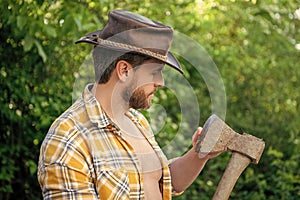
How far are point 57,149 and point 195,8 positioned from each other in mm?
3536

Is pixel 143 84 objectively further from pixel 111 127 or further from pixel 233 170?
pixel 233 170

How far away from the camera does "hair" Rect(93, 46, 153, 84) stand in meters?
2.52

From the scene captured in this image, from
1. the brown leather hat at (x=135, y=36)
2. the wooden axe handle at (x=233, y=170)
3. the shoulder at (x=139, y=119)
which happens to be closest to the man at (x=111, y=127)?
the brown leather hat at (x=135, y=36)

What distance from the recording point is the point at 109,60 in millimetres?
2545

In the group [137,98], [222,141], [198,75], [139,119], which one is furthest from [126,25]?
[198,75]

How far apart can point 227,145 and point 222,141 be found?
0.03m

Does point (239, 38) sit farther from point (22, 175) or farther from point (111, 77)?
point (111, 77)

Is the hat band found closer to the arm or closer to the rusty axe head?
the rusty axe head

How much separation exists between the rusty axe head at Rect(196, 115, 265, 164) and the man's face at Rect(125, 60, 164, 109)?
28cm

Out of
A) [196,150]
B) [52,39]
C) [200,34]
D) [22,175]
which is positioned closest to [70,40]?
[52,39]

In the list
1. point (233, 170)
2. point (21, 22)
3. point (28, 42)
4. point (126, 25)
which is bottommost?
point (233, 170)

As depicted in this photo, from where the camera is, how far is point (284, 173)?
576 cm

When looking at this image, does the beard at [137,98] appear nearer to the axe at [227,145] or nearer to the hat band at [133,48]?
the hat band at [133,48]

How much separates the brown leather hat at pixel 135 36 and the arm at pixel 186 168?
44 centimetres
